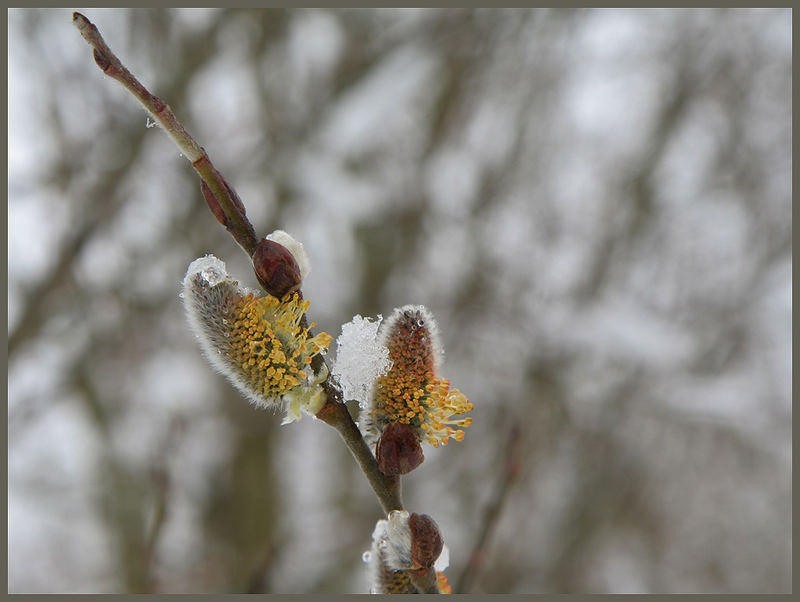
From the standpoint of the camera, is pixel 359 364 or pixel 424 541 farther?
pixel 359 364

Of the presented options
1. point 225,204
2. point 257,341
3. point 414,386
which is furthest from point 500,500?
point 225,204

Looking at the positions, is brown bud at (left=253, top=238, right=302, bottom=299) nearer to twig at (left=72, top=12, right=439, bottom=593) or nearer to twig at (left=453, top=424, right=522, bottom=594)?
twig at (left=72, top=12, right=439, bottom=593)

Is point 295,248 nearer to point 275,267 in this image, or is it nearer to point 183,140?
point 275,267

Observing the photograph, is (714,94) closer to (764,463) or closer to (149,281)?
(764,463)

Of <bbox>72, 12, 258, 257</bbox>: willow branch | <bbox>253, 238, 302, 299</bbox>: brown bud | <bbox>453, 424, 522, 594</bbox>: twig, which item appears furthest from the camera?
<bbox>453, 424, 522, 594</bbox>: twig

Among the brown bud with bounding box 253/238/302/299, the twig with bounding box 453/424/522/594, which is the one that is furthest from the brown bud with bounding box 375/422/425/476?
the twig with bounding box 453/424/522/594

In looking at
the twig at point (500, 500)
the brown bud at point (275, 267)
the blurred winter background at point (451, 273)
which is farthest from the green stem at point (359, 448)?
the blurred winter background at point (451, 273)

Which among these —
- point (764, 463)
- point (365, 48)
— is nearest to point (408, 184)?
point (365, 48)
